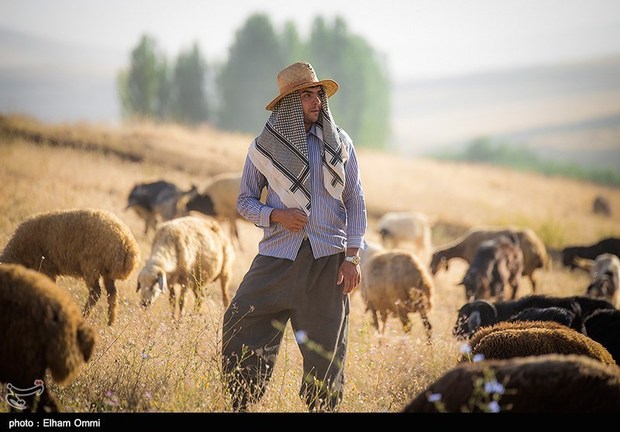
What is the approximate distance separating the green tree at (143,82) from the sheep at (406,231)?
133ft

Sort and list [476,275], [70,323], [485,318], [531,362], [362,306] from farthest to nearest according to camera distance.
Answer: [476,275] → [362,306] → [485,318] → [70,323] → [531,362]

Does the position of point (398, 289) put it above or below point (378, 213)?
above

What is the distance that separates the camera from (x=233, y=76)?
58594 mm

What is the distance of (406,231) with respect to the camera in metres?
16.9

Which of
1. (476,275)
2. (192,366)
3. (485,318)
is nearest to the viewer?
(192,366)

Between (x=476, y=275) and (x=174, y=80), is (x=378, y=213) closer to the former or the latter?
(x=476, y=275)

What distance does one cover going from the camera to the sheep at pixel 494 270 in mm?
12414

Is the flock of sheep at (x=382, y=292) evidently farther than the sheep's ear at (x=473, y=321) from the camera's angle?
No

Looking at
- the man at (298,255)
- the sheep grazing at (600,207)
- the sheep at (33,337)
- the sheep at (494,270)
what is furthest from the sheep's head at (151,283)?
the sheep grazing at (600,207)

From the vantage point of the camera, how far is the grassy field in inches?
213

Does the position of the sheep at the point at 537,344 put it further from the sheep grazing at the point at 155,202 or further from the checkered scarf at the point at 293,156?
the sheep grazing at the point at 155,202

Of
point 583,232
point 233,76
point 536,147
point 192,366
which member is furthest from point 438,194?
point 536,147

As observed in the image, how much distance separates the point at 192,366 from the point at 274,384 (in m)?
0.67

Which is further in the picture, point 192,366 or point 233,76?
point 233,76
